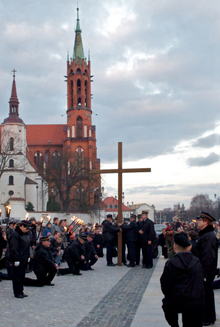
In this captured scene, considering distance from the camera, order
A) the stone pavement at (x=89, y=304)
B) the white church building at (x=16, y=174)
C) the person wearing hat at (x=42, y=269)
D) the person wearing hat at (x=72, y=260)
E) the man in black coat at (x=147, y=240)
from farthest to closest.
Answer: the white church building at (x=16, y=174)
the man in black coat at (x=147, y=240)
the person wearing hat at (x=72, y=260)
the person wearing hat at (x=42, y=269)
the stone pavement at (x=89, y=304)

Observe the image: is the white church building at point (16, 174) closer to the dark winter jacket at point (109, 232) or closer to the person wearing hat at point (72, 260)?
the dark winter jacket at point (109, 232)

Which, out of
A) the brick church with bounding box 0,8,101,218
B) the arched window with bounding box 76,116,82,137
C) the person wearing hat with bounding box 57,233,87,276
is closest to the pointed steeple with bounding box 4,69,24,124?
the brick church with bounding box 0,8,101,218

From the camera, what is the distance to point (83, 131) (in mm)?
82188

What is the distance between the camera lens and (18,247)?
9.30 m

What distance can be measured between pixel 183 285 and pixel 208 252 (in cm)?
198

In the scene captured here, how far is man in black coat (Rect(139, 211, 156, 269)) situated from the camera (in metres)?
15.3

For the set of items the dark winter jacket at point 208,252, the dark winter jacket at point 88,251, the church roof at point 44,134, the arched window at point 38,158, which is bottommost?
the dark winter jacket at point 88,251

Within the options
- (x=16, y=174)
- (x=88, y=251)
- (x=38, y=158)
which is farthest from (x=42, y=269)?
(x=38, y=158)

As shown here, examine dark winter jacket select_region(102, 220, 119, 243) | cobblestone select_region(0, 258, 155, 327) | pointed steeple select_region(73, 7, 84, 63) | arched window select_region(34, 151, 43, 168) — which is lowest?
cobblestone select_region(0, 258, 155, 327)

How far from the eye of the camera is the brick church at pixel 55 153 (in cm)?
6365

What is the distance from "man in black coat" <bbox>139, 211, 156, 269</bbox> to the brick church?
40027mm

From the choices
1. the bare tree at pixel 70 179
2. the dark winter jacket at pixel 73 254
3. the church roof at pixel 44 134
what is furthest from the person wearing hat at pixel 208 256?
the church roof at pixel 44 134

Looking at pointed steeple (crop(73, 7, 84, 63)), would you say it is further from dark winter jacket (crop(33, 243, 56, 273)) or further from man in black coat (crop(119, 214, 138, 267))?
dark winter jacket (crop(33, 243, 56, 273))

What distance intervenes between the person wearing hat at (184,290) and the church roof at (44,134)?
84510 millimetres
